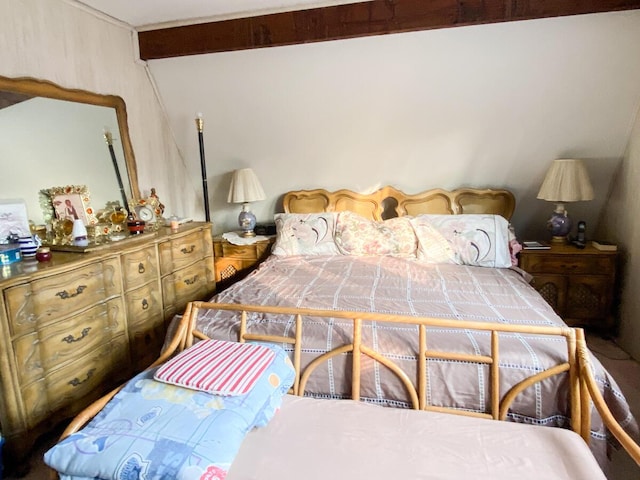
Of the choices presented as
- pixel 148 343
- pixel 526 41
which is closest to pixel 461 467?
pixel 148 343

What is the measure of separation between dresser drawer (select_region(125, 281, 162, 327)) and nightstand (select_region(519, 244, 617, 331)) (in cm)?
260

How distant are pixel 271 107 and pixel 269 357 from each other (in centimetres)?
230

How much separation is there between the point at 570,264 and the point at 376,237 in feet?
4.64

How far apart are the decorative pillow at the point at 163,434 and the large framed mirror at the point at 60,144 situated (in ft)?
5.04

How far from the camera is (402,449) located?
1.31 metres

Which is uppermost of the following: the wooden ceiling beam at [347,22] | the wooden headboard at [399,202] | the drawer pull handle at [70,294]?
the wooden ceiling beam at [347,22]

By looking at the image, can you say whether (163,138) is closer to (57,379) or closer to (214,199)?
(214,199)

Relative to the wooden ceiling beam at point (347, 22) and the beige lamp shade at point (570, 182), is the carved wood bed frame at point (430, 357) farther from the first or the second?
the wooden ceiling beam at point (347, 22)

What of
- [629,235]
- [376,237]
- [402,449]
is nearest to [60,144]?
[376,237]

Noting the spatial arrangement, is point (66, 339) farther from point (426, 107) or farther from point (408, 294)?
point (426, 107)

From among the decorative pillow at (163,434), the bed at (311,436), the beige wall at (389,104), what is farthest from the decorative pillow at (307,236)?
the decorative pillow at (163,434)

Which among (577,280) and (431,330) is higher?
(431,330)

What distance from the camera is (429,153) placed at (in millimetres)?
3293

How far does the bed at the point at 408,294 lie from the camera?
5.25 ft
